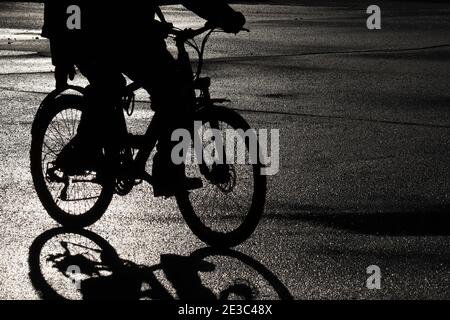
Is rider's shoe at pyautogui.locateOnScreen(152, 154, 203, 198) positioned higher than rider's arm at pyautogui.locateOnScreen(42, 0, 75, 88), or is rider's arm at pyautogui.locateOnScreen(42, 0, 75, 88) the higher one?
rider's arm at pyautogui.locateOnScreen(42, 0, 75, 88)

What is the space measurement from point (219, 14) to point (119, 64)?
2.53 ft

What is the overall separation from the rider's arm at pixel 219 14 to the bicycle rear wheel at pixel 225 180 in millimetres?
484

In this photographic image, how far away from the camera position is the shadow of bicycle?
21.3ft

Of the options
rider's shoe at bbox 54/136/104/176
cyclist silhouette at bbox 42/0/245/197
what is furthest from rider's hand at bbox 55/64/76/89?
rider's shoe at bbox 54/136/104/176

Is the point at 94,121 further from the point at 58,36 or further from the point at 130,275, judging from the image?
the point at 130,275

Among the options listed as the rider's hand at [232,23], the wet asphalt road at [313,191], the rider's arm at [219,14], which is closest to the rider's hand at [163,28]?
the rider's arm at [219,14]

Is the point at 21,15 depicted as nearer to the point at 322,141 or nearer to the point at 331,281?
the point at 322,141

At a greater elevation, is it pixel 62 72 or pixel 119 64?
pixel 119 64

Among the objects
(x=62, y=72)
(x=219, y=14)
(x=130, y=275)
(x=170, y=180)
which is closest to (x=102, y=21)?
(x=62, y=72)

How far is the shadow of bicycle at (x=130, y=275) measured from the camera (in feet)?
21.3

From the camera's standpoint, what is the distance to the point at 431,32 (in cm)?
2344

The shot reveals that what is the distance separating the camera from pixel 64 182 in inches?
316

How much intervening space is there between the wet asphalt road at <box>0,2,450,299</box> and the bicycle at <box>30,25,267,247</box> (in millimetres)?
137

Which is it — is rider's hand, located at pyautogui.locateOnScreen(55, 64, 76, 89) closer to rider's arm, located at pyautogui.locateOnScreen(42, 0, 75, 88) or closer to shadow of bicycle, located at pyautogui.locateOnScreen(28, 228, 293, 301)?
rider's arm, located at pyautogui.locateOnScreen(42, 0, 75, 88)
